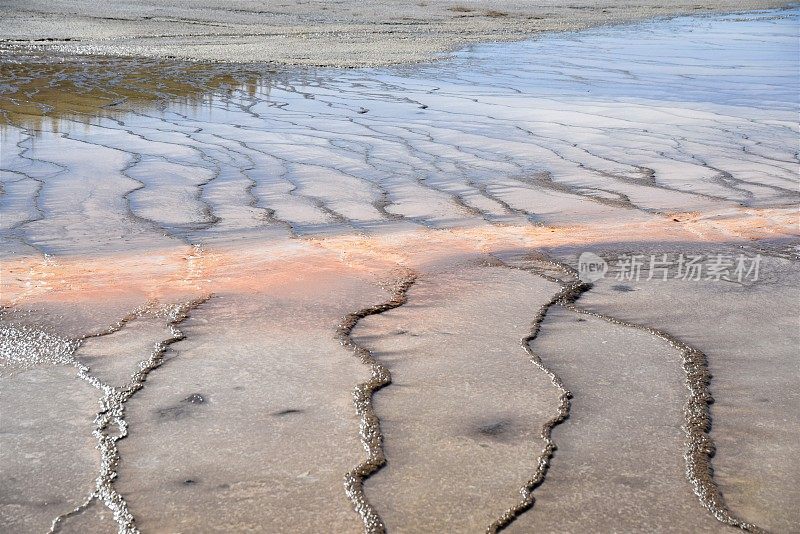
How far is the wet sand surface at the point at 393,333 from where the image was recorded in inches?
69.1

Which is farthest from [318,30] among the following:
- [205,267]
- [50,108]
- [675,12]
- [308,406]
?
[308,406]

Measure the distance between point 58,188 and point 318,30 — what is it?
981 cm

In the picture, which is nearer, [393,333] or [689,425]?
[689,425]

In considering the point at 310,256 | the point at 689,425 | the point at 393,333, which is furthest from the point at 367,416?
the point at 310,256

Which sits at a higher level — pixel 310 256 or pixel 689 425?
pixel 689 425

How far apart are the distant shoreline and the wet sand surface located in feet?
17.5

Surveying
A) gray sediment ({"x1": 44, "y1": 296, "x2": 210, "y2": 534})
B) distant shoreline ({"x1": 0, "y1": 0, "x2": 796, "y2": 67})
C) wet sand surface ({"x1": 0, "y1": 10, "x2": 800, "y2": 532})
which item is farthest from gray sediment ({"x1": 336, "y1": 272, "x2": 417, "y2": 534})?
distant shoreline ({"x1": 0, "y1": 0, "x2": 796, "y2": 67})

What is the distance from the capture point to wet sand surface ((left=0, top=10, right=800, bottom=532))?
1.75 meters

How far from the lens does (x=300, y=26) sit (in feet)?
47.3

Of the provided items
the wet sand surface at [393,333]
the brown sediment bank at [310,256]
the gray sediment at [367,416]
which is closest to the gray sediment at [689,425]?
the wet sand surface at [393,333]

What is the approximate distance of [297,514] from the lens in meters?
1.68

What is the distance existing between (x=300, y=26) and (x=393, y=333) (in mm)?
12601

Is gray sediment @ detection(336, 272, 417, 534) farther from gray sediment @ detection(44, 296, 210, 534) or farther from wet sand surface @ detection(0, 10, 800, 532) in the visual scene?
gray sediment @ detection(44, 296, 210, 534)

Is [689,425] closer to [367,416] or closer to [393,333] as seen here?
[367,416]
